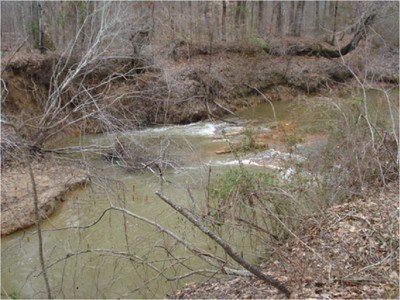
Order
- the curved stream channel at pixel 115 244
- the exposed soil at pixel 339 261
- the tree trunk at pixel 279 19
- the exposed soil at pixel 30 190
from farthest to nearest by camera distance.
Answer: the tree trunk at pixel 279 19
the exposed soil at pixel 30 190
the curved stream channel at pixel 115 244
the exposed soil at pixel 339 261

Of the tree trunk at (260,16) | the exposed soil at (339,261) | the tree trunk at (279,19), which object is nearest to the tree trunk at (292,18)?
the tree trunk at (279,19)

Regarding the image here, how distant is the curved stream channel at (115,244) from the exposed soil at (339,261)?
0.57 metres

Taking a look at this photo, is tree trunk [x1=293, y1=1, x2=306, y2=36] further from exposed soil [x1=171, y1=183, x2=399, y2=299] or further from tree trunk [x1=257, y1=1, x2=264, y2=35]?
exposed soil [x1=171, y1=183, x2=399, y2=299]

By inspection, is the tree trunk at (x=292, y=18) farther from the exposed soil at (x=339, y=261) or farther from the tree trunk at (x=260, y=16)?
the exposed soil at (x=339, y=261)

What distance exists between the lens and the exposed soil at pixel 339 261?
4039 mm

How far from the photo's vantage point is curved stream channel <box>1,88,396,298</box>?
214 inches

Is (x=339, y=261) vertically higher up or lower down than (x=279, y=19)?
lower down

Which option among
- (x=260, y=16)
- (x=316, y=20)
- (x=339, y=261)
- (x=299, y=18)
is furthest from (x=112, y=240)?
(x=316, y=20)

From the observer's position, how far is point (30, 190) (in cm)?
799

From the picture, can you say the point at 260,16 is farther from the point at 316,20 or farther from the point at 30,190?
the point at 30,190

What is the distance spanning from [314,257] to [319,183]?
1506mm

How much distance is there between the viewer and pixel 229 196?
5562 millimetres

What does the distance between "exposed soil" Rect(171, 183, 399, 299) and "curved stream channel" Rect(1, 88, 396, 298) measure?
1.87ft

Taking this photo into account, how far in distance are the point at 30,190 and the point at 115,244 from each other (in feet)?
8.49
